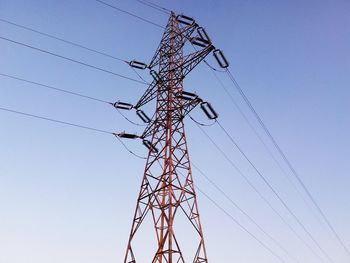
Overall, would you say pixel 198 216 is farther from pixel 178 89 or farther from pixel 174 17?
pixel 174 17

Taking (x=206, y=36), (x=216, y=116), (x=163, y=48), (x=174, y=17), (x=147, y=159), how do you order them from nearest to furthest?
1. (x=147, y=159)
2. (x=216, y=116)
3. (x=206, y=36)
4. (x=163, y=48)
5. (x=174, y=17)

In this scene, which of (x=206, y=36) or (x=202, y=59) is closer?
(x=202, y=59)

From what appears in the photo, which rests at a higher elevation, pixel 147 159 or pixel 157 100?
pixel 157 100

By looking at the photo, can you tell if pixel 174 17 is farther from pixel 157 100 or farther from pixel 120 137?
Answer: pixel 120 137

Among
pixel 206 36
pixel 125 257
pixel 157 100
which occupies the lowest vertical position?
pixel 125 257

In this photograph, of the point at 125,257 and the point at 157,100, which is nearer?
the point at 125,257

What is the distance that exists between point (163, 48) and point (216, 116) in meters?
6.47

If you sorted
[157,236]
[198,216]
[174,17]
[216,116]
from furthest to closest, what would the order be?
[174,17] → [216,116] → [198,216] → [157,236]

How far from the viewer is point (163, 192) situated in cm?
1545

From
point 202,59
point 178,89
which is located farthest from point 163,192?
point 202,59

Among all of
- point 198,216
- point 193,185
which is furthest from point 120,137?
point 198,216

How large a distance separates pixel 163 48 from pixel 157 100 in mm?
4257

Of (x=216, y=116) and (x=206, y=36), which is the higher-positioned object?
(x=206, y=36)

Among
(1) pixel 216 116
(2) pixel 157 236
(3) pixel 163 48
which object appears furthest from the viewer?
(3) pixel 163 48
